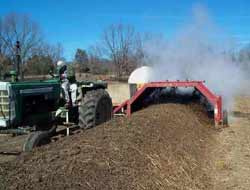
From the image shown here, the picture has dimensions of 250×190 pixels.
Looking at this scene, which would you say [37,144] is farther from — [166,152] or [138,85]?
[138,85]

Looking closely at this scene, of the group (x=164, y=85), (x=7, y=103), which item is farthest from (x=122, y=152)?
(x=164, y=85)

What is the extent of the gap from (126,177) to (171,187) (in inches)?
30.3

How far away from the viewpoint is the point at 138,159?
19.6 ft

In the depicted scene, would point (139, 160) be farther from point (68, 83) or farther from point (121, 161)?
point (68, 83)

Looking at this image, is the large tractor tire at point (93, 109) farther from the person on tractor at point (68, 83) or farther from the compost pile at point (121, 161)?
the compost pile at point (121, 161)

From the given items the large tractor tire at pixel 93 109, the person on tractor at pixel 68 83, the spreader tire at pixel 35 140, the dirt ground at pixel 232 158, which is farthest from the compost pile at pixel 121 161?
the person on tractor at pixel 68 83

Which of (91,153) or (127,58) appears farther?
(127,58)

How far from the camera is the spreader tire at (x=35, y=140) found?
7.19m

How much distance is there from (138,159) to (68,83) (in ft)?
14.2

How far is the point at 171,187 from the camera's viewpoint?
559 centimetres

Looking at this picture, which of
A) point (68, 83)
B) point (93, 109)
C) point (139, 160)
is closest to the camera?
point (139, 160)

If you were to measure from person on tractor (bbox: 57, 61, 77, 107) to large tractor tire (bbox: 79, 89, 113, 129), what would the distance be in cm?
42

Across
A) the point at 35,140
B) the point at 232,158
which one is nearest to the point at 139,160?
the point at 35,140

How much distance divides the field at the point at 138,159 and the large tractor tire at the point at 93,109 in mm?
1043
